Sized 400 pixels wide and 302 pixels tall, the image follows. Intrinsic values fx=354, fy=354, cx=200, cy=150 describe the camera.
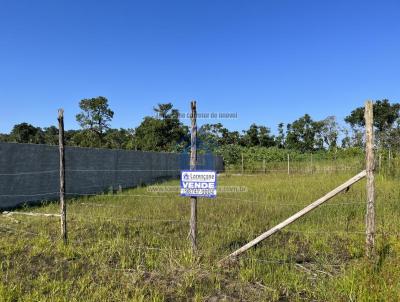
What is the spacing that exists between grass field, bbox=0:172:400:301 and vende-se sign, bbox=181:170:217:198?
79 cm

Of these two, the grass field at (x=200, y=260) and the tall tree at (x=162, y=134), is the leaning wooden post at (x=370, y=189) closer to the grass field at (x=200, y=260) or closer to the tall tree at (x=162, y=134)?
A: the grass field at (x=200, y=260)

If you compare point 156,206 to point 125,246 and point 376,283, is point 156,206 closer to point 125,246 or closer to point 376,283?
point 125,246

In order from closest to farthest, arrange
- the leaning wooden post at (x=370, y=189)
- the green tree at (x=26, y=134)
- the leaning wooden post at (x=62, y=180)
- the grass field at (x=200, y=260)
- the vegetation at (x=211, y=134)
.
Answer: the grass field at (x=200, y=260)
the leaning wooden post at (x=370, y=189)
the leaning wooden post at (x=62, y=180)
the vegetation at (x=211, y=134)
the green tree at (x=26, y=134)

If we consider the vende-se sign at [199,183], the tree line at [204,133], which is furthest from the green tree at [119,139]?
the vende-se sign at [199,183]

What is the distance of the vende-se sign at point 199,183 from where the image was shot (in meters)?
4.69

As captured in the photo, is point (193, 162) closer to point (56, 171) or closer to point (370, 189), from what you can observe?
point (370, 189)

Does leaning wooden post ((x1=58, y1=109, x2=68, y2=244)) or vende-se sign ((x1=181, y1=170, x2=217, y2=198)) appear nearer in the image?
vende-se sign ((x1=181, y1=170, x2=217, y2=198))

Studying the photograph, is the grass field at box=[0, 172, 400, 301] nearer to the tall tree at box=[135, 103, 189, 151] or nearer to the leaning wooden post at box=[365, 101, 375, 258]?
the leaning wooden post at box=[365, 101, 375, 258]

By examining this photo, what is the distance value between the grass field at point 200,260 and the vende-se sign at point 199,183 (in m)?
0.79

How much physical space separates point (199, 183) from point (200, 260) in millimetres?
990

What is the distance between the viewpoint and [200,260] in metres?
4.54

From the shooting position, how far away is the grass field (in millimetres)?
3711

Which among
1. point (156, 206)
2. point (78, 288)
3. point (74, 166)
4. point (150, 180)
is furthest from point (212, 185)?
point (150, 180)

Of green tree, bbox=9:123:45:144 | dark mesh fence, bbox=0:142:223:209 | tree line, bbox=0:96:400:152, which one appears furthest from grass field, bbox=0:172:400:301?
green tree, bbox=9:123:45:144
